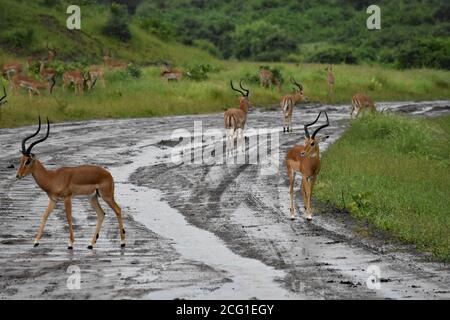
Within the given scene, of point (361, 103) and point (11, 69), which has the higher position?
point (11, 69)

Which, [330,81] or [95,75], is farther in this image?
[330,81]

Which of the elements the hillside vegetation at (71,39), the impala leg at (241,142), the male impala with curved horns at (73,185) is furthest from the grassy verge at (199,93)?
the male impala with curved horns at (73,185)

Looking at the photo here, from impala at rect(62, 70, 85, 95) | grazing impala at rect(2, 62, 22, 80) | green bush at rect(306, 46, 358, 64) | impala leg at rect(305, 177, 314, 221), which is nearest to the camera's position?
impala leg at rect(305, 177, 314, 221)

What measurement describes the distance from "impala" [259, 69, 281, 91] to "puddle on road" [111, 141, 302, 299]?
2445 centimetres

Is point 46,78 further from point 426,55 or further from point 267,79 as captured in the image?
point 426,55

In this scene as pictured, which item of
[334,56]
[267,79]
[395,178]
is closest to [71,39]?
[267,79]

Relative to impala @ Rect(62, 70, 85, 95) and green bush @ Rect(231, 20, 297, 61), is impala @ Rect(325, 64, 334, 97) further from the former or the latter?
green bush @ Rect(231, 20, 297, 61)

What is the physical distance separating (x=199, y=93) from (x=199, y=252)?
27836 millimetres

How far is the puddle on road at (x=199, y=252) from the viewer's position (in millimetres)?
10664

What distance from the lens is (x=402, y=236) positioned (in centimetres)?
1424

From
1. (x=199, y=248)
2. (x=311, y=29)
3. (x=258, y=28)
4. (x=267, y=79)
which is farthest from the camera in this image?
(x=311, y=29)

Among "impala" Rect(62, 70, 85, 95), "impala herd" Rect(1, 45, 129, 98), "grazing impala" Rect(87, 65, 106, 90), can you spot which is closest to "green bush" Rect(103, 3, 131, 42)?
"impala herd" Rect(1, 45, 129, 98)

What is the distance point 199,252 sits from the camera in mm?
13133

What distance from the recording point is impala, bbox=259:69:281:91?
4453 centimetres
